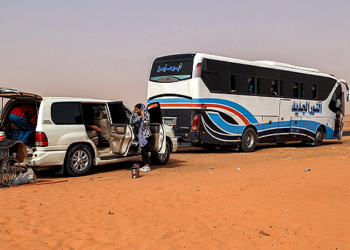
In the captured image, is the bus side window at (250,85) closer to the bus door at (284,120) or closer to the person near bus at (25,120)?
the bus door at (284,120)

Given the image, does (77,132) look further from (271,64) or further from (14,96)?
(271,64)

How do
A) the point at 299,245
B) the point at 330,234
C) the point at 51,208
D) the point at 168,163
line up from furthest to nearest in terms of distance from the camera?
the point at 168,163 < the point at 51,208 < the point at 330,234 < the point at 299,245

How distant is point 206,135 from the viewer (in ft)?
50.9

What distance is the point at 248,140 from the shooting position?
17469 millimetres

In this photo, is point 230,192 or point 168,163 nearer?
point 230,192

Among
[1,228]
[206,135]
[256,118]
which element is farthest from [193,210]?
[256,118]

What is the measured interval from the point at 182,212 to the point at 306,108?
15358 millimetres

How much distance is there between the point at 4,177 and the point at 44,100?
6.66 feet

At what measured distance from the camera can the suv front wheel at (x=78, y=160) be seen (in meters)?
9.77

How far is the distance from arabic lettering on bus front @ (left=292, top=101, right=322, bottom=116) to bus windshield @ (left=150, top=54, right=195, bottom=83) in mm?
6809

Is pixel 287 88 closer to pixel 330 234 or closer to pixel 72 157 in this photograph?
pixel 72 157

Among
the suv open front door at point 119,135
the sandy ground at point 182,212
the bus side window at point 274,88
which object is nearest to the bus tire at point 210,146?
the bus side window at point 274,88

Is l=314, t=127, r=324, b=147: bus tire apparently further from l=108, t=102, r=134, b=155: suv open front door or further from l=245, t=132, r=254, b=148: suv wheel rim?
l=108, t=102, r=134, b=155: suv open front door

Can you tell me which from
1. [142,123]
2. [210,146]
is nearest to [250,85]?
[210,146]
